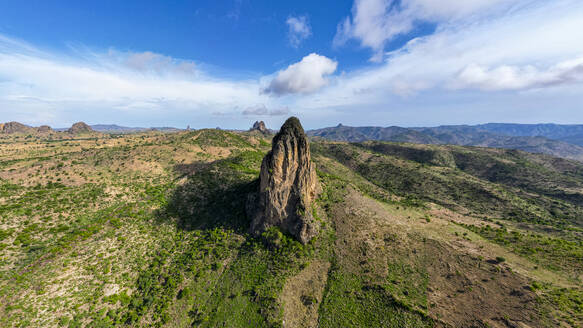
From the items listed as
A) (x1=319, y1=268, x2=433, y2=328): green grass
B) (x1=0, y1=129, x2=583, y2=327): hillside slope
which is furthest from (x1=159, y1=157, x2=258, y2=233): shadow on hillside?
(x1=319, y1=268, x2=433, y2=328): green grass

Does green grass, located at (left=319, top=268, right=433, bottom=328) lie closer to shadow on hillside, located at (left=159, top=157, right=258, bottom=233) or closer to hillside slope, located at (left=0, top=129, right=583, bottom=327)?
hillside slope, located at (left=0, top=129, right=583, bottom=327)

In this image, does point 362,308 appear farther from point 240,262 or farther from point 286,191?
point 286,191

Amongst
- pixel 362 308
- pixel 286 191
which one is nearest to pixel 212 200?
pixel 286 191

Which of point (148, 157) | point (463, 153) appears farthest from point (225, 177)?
point (463, 153)

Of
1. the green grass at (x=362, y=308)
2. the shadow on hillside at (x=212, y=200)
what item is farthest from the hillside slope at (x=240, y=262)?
the shadow on hillside at (x=212, y=200)

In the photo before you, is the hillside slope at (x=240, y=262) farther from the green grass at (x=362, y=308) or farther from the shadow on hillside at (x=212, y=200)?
the shadow on hillside at (x=212, y=200)

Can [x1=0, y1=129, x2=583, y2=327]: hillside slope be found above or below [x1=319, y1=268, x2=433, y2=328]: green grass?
above
